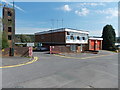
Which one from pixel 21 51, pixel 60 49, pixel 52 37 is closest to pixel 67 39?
pixel 60 49

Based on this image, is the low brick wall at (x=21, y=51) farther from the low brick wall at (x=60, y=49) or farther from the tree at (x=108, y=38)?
the tree at (x=108, y=38)

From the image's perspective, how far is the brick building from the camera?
2433cm

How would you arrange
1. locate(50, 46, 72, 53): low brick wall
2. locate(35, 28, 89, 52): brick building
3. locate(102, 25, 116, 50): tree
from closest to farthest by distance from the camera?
locate(50, 46, 72, 53): low brick wall < locate(35, 28, 89, 52): brick building < locate(102, 25, 116, 50): tree

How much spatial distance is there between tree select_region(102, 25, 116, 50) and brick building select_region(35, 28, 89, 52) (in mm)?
12756

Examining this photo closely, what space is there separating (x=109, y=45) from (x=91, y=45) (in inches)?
417

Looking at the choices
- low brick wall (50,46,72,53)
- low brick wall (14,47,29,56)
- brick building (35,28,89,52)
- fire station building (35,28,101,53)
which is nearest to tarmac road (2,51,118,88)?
low brick wall (14,47,29,56)

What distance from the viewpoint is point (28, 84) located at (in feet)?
16.1

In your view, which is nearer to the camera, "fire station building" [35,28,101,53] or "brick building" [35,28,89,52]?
"fire station building" [35,28,101,53]

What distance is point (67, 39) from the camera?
24406 millimetres

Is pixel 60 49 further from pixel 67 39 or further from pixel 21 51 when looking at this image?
pixel 21 51

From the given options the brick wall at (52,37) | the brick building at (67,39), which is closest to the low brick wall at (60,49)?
the brick building at (67,39)

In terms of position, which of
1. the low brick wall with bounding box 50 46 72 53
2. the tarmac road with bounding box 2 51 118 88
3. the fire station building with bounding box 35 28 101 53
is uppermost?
the fire station building with bounding box 35 28 101 53

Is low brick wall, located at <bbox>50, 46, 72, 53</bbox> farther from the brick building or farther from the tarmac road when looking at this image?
the tarmac road

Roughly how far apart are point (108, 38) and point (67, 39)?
21417 millimetres
